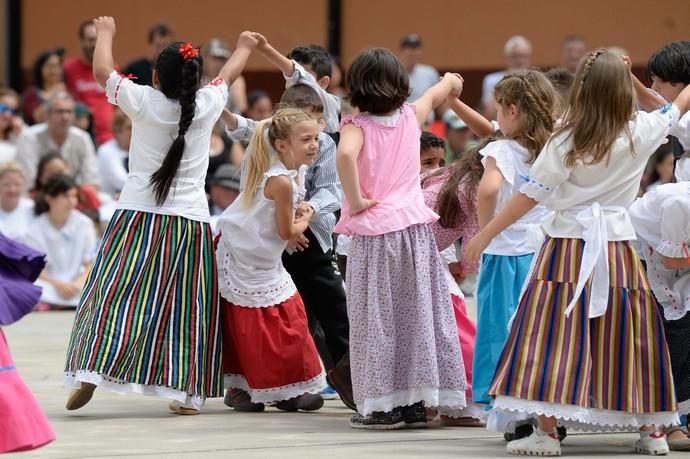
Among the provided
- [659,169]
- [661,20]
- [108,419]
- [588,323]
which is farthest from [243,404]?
[661,20]

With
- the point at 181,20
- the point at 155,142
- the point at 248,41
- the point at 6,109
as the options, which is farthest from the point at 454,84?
the point at 181,20

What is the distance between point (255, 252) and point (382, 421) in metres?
0.98

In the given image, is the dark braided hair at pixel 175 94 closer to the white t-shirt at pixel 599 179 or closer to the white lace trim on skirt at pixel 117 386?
the white lace trim on skirt at pixel 117 386

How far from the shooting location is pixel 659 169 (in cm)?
1288

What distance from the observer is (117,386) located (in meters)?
6.27

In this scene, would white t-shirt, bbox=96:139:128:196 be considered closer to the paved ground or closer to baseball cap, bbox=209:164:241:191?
baseball cap, bbox=209:164:241:191

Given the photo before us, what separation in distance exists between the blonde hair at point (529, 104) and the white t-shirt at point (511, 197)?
45 mm

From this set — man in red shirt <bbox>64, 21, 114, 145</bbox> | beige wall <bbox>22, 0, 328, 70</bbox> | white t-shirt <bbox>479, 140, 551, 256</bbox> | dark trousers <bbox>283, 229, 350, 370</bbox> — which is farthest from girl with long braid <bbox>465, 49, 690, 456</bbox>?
beige wall <bbox>22, 0, 328, 70</bbox>

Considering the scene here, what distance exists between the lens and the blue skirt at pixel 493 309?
5980mm

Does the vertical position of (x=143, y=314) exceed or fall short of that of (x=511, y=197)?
it falls short

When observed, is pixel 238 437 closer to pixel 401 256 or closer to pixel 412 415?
pixel 412 415

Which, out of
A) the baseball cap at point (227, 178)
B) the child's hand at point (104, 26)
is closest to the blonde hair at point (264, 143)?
the child's hand at point (104, 26)

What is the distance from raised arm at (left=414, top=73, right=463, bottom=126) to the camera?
6.17 meters

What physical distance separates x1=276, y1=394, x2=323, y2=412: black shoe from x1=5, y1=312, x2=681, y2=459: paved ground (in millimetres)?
53
